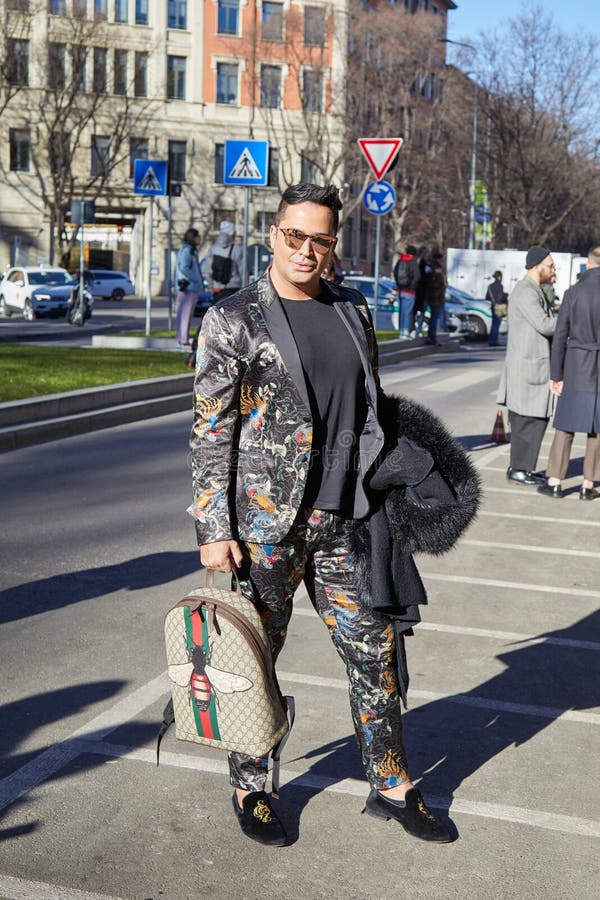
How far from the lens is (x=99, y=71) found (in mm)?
55812

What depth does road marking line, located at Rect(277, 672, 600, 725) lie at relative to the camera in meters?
4.68

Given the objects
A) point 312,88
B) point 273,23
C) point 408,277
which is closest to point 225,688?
point 408,277

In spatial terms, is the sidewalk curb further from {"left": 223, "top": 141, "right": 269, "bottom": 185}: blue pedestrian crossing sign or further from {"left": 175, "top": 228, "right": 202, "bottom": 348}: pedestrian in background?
{"left": 175, "top": 228, "right": 202, "bottom": 348}: pedestrian in background

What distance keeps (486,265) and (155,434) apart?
2851cm

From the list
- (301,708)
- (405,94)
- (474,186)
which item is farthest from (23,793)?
(405,94)

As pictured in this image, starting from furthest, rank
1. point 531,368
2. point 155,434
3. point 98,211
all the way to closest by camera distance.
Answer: point 98,211 → point 155,434 → point 531,368

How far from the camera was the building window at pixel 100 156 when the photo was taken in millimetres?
57219

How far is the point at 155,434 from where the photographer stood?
12.7m

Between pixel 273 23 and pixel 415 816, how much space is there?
189 feet

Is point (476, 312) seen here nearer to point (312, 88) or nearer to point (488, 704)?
point (488, 704)

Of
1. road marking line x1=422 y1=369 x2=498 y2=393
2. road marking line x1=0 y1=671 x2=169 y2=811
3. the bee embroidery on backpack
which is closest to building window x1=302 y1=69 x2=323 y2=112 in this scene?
road marking line x1=422 y1=369 x2=498 y2=393

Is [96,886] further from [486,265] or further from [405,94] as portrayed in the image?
[405,94]

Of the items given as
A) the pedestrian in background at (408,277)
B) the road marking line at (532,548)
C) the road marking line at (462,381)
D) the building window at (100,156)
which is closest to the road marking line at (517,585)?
the road marking line at (532,548)

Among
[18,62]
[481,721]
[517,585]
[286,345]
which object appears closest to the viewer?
[286,345]
